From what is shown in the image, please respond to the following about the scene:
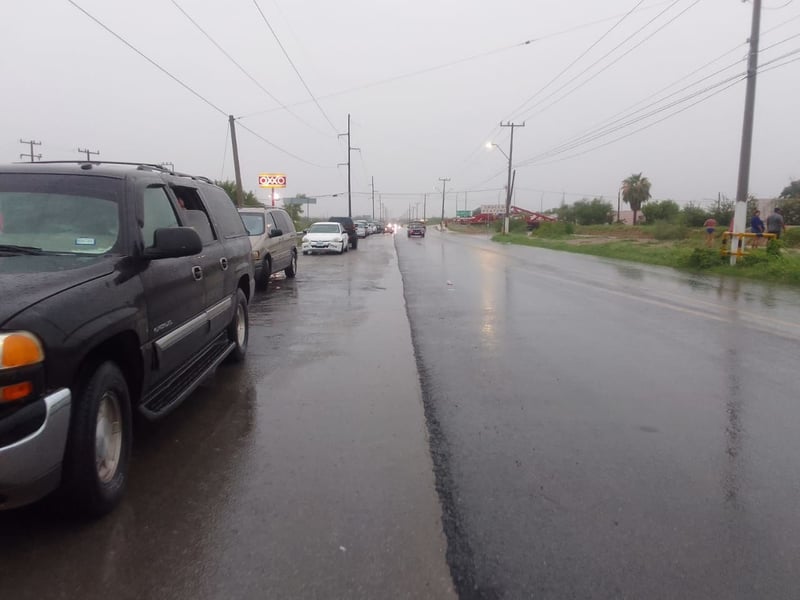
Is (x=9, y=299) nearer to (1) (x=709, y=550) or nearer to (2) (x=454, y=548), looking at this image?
(2) (x=454, y=548)

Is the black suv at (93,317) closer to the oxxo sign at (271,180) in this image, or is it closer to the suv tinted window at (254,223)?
the suv tinted window at (254,223)

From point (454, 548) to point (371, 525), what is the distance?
49 centimetres

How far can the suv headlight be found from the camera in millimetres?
2760

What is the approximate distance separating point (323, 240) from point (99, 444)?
24.7m

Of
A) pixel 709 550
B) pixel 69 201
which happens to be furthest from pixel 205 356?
pixel 709 550

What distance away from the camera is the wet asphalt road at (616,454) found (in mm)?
2984

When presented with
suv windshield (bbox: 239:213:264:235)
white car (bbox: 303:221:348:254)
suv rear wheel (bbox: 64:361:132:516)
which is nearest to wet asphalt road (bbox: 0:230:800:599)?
suv rear wheel (bbox: 64:361:132:516)

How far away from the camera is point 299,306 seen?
1155cm

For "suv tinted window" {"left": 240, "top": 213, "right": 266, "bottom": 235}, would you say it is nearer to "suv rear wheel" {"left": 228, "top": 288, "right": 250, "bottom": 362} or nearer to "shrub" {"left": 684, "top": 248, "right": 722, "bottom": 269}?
"suv rear wheel" {"left": 228, "top": 288, "right": 250, "bottom": 362}

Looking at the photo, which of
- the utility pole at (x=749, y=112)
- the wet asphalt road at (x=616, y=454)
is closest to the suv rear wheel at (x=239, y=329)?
the wet asphalt road at (x=616, y=454)

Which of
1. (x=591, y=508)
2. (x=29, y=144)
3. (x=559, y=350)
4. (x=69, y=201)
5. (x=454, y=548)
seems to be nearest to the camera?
(x=454, y=548)

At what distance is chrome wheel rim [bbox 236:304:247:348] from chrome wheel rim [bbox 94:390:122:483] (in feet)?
10.8

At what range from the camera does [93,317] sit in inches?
130

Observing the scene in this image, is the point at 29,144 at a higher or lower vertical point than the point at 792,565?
higher
